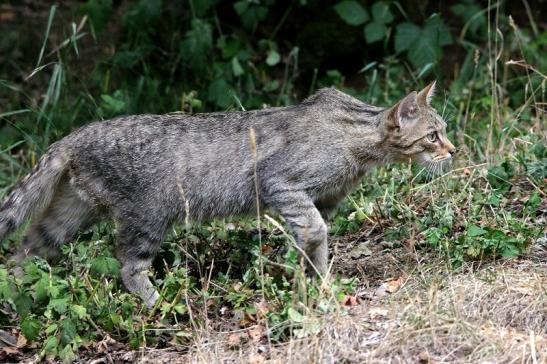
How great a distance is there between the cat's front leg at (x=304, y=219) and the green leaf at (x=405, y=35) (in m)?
3.14

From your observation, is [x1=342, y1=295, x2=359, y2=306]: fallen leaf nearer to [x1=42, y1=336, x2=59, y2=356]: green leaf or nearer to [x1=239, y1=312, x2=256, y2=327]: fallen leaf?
[x1=239, y1=312, x2=256, y2=327]: fallen leaf

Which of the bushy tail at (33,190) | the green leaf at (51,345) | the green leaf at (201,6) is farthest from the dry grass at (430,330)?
the green leaf at (201,6)

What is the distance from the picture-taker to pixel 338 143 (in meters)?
6.08

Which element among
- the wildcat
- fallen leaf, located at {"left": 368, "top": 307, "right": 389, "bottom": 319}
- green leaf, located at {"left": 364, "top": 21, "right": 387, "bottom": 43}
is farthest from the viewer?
green leaf, located at {"left": 364, "top": 21, "right": 387, "bottom": 43}

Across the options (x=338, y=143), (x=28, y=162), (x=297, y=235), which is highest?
(x=338, y=143)

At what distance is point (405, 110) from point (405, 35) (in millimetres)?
2778

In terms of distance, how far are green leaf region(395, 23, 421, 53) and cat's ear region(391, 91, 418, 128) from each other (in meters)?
2.62

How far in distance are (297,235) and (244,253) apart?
0.65 metres

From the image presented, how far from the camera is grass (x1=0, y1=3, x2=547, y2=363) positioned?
192 inches

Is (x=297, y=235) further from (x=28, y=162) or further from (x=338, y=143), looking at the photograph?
(x=28, y=162)

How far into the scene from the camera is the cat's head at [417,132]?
6.10m

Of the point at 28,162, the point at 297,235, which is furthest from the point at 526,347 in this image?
the point at 28,162

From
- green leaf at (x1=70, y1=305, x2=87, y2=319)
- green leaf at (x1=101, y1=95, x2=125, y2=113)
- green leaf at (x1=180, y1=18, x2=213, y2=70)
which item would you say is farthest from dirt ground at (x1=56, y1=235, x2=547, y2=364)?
green leaf at (x1=180, y1=18, x2=213, y2=70)

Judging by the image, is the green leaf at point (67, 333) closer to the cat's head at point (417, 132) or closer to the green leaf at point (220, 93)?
the cat's head at point (417, 132)
